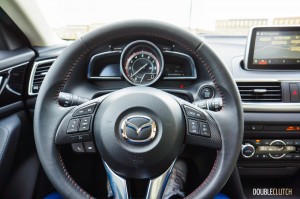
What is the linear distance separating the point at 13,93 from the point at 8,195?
17.7 inches

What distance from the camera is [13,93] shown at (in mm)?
1545

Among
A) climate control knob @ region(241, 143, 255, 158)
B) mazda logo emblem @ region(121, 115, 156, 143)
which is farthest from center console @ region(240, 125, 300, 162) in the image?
mazda logo emblem @ region(121, 115, 156, 143)

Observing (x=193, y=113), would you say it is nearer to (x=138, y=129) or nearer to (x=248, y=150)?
(x=138, y=129)

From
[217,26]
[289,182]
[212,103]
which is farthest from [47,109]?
[289,182]

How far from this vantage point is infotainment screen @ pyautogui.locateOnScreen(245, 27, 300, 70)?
174cm

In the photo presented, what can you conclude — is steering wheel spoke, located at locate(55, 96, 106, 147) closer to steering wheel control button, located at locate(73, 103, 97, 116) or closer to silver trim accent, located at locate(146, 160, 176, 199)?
steering wheel control button, located at locate(73, 103, 97, 116)

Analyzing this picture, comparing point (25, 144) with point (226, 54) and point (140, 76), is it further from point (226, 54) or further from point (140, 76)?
point (226, 54)

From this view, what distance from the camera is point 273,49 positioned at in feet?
5.78

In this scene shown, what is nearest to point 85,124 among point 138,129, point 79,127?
point 79,127

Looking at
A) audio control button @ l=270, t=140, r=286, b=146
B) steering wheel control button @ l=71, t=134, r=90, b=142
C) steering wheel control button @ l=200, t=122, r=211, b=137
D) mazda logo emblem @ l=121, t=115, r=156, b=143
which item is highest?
mazda logo emblem @ l=121, t=115, r=156, b=143

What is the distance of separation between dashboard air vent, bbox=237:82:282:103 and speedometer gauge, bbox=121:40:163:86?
1.56ft

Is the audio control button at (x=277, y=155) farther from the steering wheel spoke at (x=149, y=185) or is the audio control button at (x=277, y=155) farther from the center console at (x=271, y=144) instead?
the steering wheel spoke at (x=149, y=185)

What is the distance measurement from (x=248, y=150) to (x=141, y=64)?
664 mm

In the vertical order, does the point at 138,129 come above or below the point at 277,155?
above
